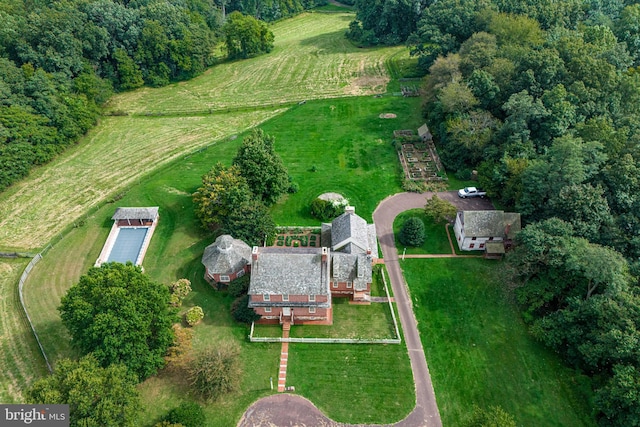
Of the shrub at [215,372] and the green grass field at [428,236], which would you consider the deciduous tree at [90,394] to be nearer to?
the shrub at [215,372]

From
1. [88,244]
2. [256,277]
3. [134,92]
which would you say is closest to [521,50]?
[256,277]

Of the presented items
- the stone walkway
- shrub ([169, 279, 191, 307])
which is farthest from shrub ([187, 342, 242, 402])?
shrub ([169, 279, 191, 307])

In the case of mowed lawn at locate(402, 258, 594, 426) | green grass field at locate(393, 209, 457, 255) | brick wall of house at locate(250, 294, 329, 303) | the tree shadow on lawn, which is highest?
the tree shadow on lawn

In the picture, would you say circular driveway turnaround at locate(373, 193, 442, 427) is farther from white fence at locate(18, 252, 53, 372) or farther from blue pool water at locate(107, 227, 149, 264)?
white fence at locate(18, 252, 53, 372)

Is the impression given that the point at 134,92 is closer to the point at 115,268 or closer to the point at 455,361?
the point at 115,268

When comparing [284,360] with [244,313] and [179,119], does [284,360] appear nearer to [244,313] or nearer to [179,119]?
[244,313]

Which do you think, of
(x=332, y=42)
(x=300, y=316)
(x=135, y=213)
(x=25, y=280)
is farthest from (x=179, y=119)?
(x=300, y=316)
